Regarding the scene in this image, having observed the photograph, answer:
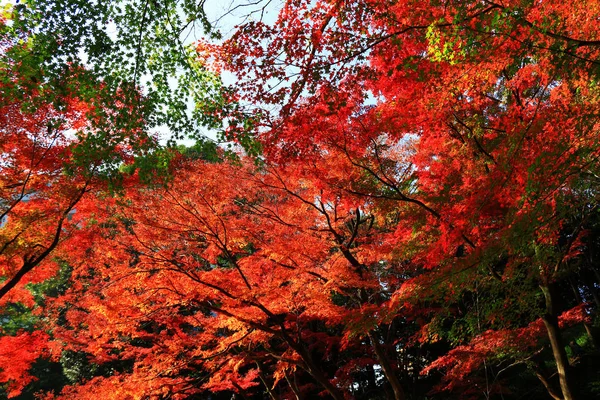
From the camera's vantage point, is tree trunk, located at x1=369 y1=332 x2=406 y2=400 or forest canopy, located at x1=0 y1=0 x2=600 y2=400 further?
tree trunk, located at x1=369 y1=332 x2=406 y2=400

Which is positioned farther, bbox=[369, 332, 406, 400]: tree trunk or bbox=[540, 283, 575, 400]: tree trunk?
bbox=[369, 332, 406, 400]: tree trunk

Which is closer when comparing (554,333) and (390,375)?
(554,333)

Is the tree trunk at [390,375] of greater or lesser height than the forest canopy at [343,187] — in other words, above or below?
below

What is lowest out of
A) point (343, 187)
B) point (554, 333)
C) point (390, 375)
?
point (554, 333)

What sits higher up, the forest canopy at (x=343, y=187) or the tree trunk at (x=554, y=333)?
the forest canopy at (x=343, y=187)

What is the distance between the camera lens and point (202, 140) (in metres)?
5.16

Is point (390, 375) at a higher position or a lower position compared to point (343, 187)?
lower

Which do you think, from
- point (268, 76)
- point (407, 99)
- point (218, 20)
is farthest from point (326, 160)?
point (218, 20)

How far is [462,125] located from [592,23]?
3.80 m

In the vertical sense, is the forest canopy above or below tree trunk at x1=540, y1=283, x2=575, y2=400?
above

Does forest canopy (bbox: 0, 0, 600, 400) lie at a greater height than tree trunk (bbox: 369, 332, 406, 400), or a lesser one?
greater

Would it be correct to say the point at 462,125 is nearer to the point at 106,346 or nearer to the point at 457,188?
the point at 457,188

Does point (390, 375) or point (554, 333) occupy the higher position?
point (390, 375)

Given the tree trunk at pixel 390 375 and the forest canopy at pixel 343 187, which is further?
the tree trunk at pixel 390 375
